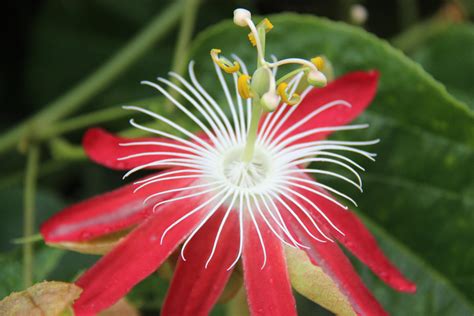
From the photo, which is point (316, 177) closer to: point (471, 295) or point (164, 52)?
point (471, 295)

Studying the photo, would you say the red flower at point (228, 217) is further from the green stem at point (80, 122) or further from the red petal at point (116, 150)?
the green stem at point (80, 122)

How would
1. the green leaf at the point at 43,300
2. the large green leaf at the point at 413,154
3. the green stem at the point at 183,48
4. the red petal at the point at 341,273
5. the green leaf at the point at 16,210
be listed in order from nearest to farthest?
the green leaf at the point at 43,300, the red petal at the point at 341,273, the large green leaf at the point at 413,154, the green stem at the point at 183,48, the green leaf at the point at 16,210

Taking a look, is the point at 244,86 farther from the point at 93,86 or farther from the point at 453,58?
the point at 453,58

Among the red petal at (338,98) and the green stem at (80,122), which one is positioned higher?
the green stem at (80,122)

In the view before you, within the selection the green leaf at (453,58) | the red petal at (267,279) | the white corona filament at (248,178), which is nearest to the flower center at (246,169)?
the white corona filament at (248,178)

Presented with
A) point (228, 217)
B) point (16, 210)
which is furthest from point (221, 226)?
point (16, 210)

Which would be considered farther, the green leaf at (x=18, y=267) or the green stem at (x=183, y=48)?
the green stem at (x=183, y=48)

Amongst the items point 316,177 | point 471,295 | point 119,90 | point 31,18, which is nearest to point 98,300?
point 316,177

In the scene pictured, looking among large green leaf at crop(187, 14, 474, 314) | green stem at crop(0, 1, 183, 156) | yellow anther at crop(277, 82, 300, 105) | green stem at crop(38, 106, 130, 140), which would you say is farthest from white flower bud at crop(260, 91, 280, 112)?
green stem at crop(0, 1, 183, 156)
